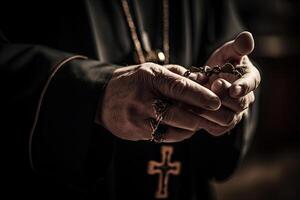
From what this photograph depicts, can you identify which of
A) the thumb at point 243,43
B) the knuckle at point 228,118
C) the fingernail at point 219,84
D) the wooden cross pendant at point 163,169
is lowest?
the wooden cross pendant at point 163,169

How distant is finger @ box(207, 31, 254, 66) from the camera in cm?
99

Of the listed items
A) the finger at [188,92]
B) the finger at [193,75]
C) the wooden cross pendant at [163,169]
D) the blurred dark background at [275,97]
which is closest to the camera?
the finger at [188,92]

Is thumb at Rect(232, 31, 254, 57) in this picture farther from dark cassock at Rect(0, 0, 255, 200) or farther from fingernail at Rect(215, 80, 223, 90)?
dark cassock at Rect(0, 0, 255, 200)

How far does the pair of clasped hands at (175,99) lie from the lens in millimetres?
870

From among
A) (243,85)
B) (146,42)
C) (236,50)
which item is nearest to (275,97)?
(146,42)

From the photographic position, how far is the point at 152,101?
0.90 meters

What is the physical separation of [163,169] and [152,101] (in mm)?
494

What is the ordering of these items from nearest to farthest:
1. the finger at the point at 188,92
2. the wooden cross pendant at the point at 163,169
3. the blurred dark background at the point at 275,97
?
the finger at the point at 188,92
the wooden cross pendant at the point at 163,169
the blurred dark background at the point at 275,97

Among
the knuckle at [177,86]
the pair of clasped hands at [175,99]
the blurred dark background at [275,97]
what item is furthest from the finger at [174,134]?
the blurred dark background at [275,97]

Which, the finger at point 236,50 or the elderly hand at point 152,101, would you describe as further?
the finger at point 236,50

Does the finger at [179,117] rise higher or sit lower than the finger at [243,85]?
lower

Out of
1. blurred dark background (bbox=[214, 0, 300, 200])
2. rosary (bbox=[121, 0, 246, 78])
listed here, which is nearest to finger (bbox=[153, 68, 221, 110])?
rosary (bbox=[121, 0, 246, 78])

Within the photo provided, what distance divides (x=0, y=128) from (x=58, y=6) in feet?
1.35

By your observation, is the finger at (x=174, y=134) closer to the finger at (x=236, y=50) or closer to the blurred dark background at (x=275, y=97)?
the finger at (x=236, y=50)
